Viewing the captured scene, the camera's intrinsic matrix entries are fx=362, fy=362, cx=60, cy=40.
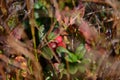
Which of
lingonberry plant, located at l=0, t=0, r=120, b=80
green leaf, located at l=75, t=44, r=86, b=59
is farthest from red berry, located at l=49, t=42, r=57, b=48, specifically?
green leaf, located at l=75, t=44, r=86, b=59

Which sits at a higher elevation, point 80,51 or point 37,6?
point 37,6

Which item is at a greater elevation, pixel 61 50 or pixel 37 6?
pixel 37 6

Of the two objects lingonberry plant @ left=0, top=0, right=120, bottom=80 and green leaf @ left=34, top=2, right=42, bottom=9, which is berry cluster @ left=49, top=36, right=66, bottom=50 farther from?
green leaf @ left=34, top=2, right=42, bottom=9

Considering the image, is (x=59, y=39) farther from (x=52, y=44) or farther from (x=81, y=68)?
(x=81, y=68)

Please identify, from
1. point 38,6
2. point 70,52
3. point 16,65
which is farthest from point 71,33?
point 16,65

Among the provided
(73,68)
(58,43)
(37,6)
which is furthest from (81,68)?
(37,6)

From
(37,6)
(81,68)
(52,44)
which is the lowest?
(81,68)

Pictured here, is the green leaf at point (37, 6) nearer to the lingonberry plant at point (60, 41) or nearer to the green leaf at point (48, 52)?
the lingonberry plant at point (60, 41)

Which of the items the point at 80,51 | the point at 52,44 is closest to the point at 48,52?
the point at 52,44

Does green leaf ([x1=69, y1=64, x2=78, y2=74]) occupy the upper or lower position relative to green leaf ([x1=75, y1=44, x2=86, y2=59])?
lower

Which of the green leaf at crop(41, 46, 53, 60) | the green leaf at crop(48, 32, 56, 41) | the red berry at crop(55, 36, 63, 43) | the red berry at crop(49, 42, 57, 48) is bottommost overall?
the green leaf at crop(41, 46, 53, 60)

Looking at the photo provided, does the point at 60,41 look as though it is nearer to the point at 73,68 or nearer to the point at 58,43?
the point at 58,43
